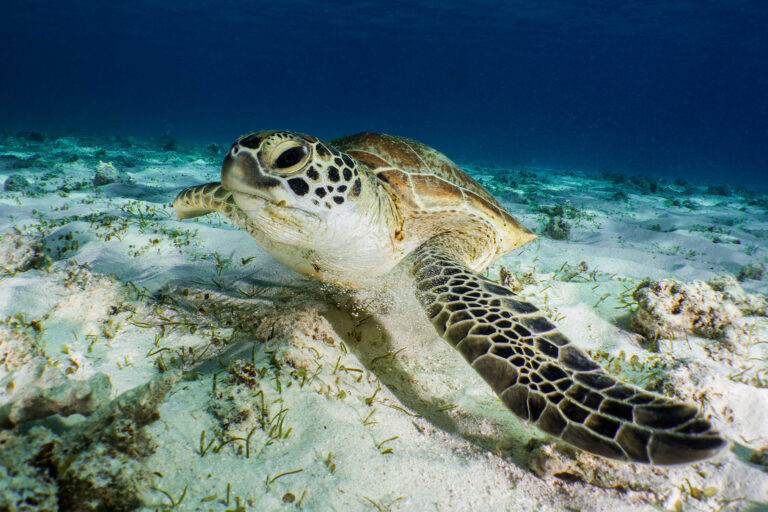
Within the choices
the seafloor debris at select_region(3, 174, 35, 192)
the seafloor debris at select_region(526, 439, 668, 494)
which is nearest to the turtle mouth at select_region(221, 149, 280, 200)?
the seafloor debris at select_region(526, 439, 668, 494)

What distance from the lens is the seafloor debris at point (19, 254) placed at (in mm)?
2680

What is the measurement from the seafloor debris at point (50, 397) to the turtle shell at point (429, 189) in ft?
6.84

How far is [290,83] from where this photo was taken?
113875mm

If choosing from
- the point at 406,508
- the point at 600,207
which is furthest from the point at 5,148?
the point at 600,207

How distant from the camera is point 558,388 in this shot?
1438 mm

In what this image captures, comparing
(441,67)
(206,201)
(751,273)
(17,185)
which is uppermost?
(441,67)

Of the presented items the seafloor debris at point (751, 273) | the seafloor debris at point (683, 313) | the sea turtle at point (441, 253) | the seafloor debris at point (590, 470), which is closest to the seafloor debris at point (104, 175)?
the sea turtle at point (441, 253)

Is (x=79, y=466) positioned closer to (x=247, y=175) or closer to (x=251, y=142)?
(x=247, y=175)

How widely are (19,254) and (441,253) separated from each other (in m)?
3.13

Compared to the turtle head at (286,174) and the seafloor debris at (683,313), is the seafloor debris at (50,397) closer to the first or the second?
the turtle head at (286,174)

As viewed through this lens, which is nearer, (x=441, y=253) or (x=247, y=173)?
(x=247, y=173)

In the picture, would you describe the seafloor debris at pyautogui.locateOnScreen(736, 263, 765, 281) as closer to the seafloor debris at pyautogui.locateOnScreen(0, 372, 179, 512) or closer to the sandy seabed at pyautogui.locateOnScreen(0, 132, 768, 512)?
the sandy seabed at pyautogui.locateOnScreen(0, 132, 768, 512)

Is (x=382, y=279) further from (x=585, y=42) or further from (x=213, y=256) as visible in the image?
(x=585, y=42)

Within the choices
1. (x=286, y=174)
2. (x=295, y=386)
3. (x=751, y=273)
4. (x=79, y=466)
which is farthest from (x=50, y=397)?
(x=751, y=273)
